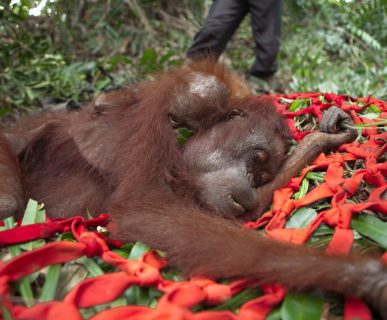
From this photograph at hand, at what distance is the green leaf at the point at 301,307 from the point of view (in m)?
1.13

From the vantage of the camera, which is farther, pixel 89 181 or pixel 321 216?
pixel 89 181

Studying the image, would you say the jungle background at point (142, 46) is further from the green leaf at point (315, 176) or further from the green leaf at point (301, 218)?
the green leaf at point (301, 218)

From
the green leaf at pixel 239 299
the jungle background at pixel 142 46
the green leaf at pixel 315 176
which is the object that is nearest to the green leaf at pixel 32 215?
the green leaf at pixel 239 299

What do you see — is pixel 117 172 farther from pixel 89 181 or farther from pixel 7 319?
pixel 7 319

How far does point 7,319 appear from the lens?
1056 mm

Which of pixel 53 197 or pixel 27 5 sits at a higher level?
pixel 27 5

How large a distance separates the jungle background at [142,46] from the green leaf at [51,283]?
1945 mm

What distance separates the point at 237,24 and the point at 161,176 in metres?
3.04

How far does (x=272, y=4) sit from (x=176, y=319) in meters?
3.92

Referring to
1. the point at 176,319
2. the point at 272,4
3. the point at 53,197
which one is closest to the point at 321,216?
the point at 176,319

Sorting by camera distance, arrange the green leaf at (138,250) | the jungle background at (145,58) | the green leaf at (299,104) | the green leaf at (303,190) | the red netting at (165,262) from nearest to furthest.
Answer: the red netting at (165,262), the jungle background at (145,58), the green leaf at (138,250), the green leaf at (303,190), the green leaf at (299,104)

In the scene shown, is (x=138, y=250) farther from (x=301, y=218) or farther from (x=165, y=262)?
(x=301, y=218)

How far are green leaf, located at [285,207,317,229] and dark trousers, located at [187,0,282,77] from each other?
9.15 feet

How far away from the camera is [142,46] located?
16.8 feet
